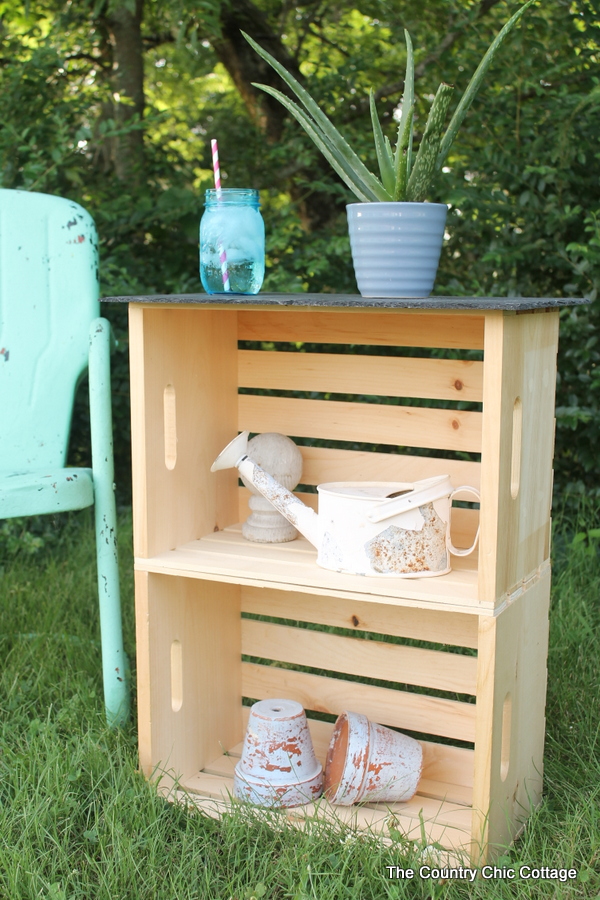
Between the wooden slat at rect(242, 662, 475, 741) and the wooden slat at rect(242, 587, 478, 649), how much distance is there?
116mm

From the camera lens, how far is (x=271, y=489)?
1.63 metres

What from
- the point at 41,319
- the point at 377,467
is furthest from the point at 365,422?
the point at 41,319

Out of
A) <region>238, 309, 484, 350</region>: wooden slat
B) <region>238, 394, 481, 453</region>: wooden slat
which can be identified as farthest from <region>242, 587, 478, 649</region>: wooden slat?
<region>238, 309, 484, 350</region>: wooden slat

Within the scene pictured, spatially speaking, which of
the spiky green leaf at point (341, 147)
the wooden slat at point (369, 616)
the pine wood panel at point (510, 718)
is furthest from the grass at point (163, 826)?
the spiky green leaf at point (341, 147)

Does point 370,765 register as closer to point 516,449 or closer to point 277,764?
point 277,764

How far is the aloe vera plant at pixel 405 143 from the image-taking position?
1466mm

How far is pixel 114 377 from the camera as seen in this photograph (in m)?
3.10

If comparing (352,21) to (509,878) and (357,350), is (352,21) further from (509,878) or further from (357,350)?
(509,878)

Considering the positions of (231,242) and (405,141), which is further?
(231,242)

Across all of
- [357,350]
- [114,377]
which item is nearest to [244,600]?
[357,350]

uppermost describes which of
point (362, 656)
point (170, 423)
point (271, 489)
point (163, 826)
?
point (170, 423)

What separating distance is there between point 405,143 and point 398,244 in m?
0.16

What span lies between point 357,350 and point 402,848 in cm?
160

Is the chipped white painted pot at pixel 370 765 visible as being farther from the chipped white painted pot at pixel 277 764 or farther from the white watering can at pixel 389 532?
the white watering can at pixel 389 532
